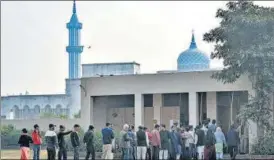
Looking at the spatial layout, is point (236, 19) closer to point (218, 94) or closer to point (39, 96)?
point (218, 94)

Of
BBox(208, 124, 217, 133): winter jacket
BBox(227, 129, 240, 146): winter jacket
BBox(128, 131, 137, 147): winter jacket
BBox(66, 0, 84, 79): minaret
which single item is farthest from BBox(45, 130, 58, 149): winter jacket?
BBox(66, 0, 84, 79): minaret

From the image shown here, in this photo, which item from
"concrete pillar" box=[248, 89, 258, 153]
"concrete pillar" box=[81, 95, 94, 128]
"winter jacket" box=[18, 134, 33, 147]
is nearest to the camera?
"winter jacket" box=[18, 134, 33, 147]

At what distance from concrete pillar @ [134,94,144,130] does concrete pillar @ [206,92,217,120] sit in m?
3.04

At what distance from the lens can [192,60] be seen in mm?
47562

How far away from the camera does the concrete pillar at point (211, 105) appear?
32.5 meters

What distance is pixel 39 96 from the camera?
75.6m

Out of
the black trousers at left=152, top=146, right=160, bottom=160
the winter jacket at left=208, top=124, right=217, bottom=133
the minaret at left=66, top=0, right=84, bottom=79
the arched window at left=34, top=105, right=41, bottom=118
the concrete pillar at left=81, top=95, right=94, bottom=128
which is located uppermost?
the minaret at left=66, top=0, right=84, bottom=79

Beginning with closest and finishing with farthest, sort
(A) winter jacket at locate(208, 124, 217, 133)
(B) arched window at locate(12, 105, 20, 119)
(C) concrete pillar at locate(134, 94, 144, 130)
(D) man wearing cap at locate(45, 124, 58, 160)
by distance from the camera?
1. (D) man wearing cap at locate(45, 124, 58, 160)
2. (A) winter jacket at locate(208, 124, 217, 133)
3. (C) concrete pillar at locate(134, 94, 144, 130)
4. (B) arched window at locate(12, 105, 20, 119)

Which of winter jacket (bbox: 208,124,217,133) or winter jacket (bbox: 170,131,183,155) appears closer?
winter jacket (bbox: 208,124,217,133)

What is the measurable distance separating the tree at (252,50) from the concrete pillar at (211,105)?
3.62 meters

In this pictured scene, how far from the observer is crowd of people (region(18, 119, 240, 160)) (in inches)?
1006

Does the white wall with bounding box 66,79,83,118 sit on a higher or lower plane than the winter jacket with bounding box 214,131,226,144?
higher

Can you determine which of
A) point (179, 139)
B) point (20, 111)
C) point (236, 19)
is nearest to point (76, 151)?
point (179, 139)

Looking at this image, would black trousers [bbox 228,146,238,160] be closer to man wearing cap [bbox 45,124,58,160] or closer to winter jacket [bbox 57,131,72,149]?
winter jacket [bbox 57,131,72,149]
